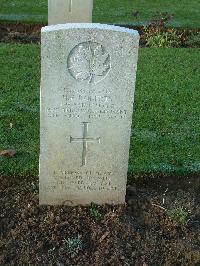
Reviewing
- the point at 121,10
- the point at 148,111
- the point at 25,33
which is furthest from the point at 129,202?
the point at 121,10

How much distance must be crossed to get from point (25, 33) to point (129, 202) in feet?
23.6

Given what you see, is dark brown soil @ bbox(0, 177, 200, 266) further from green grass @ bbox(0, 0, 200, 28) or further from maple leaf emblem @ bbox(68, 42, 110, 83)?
green grass @ bbox(0, 0, 200, 28)

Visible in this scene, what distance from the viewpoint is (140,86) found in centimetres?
831

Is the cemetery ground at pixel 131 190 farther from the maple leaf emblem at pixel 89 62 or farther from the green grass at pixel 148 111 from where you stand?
the maple leaf emblem at pixel 89 62

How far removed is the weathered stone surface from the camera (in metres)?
4.22

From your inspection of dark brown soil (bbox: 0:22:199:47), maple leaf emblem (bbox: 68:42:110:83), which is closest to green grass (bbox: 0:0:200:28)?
dark brown soil (bbox: 0:22:199:47)

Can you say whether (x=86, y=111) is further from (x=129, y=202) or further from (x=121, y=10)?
(x=121, y=10)

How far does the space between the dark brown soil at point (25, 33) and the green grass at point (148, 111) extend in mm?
713

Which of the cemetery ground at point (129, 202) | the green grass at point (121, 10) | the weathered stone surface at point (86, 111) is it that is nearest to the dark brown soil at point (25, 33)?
the green grass at point (121, 10)

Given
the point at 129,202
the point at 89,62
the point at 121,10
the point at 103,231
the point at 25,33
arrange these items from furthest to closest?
the point at 121,10, the point at 25,33, the point at 129,202, the point at 103,231, the point at 89,62

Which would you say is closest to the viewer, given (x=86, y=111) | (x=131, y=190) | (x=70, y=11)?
(x=86, y=111)

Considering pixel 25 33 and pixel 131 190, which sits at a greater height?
pixel 25 33

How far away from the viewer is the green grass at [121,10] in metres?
12.4

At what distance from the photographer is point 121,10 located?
13.5m
